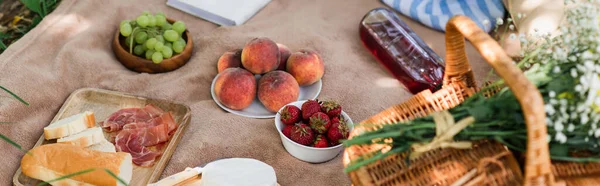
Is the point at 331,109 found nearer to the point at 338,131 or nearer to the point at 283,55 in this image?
the point at 338,131

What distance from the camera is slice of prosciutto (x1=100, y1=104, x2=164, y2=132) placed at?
1578mm

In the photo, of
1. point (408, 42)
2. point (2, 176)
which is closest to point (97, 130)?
point (2, 176)

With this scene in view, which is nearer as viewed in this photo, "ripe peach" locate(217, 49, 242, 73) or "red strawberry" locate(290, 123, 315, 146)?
"red strawberry" locate(290, 123, 315, 146)

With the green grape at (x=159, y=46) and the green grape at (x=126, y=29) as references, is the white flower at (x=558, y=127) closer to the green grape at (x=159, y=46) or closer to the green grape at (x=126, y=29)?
the green grape at (x=159, y=46)

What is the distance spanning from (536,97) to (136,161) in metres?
1.01

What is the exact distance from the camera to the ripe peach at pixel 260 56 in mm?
1690

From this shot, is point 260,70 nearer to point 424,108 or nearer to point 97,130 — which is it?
point 97,130

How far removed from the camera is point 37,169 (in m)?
1.36

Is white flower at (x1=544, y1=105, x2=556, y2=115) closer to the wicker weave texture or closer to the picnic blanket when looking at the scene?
the wicker weave texture

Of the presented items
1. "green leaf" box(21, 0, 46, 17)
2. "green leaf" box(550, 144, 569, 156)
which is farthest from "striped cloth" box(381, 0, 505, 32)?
"green leaf" box(21, 0, 46, 17)

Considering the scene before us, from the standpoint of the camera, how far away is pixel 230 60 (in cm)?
178

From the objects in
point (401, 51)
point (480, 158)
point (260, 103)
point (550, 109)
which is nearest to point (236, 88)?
point (260, 103)

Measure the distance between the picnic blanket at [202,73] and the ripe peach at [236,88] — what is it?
4cm

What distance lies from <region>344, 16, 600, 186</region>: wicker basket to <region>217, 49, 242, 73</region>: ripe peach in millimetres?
746
